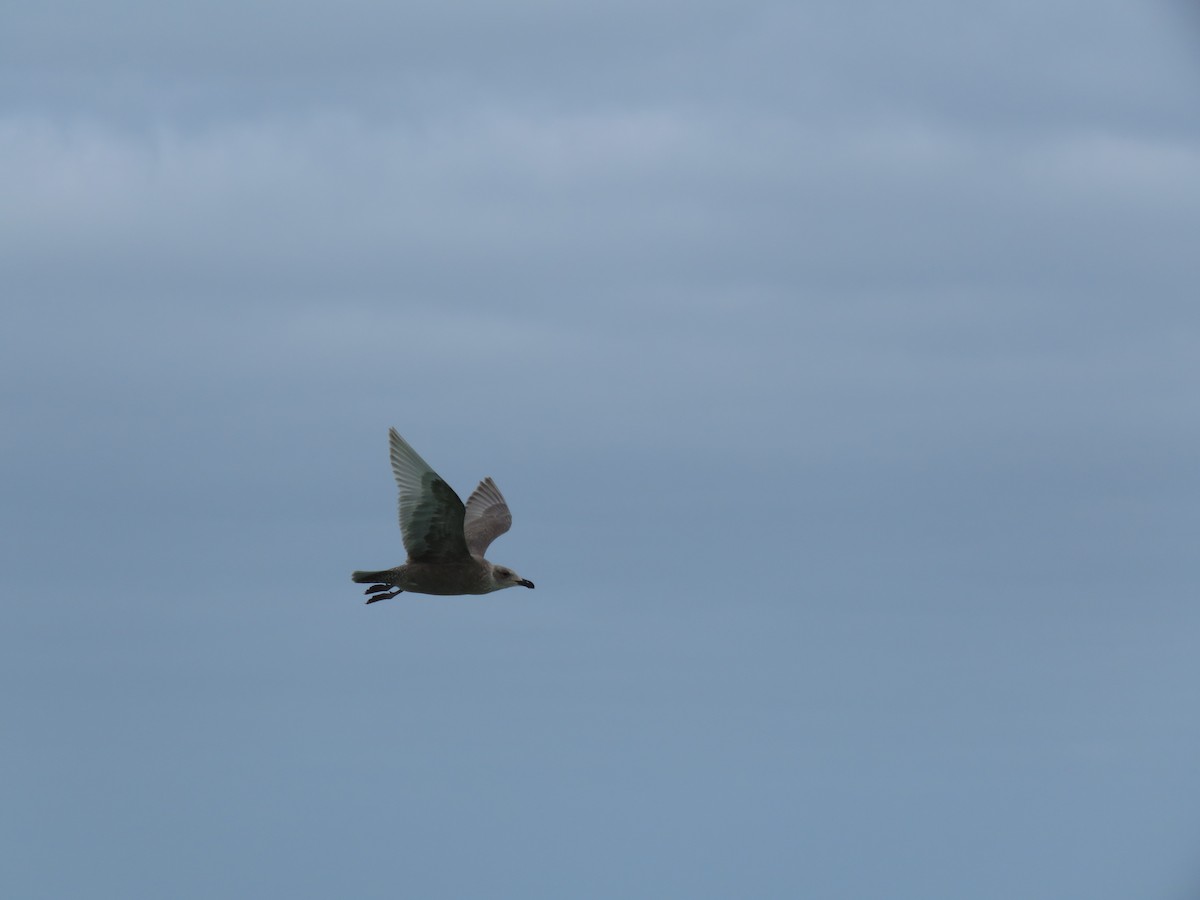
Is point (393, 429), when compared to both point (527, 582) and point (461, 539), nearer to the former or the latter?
point (461, 539)

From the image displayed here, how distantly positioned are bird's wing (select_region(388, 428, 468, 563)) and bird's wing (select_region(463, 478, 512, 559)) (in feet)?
23.3

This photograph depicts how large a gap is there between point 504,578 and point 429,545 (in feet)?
11.2

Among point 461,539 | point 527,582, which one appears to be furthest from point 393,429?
point 527,582

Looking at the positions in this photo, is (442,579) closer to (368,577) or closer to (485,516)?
(368,577)

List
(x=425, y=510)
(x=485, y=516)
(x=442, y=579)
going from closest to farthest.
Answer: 1. (x=425, y=510)
2. (x=442, y=579)
3. (x=485, y=516)

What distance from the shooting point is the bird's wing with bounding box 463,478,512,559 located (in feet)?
148

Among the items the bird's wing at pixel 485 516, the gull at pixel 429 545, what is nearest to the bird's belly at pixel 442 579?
the gull at pixel 429 545

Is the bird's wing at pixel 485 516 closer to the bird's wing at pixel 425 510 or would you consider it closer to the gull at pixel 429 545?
the gull at pixel 429 545

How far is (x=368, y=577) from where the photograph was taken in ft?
122

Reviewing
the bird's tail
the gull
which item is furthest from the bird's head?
the bird's tail

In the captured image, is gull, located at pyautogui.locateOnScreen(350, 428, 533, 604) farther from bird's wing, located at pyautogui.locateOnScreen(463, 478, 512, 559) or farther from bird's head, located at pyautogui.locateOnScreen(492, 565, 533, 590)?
bird's wing, located at pyautogui.locateOnScreen(463, 478, 512, 559)

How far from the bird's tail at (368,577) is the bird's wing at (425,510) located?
0.75 m

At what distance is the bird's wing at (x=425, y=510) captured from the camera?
35.7 metres

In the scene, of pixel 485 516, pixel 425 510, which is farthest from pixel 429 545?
pixel 485 516
